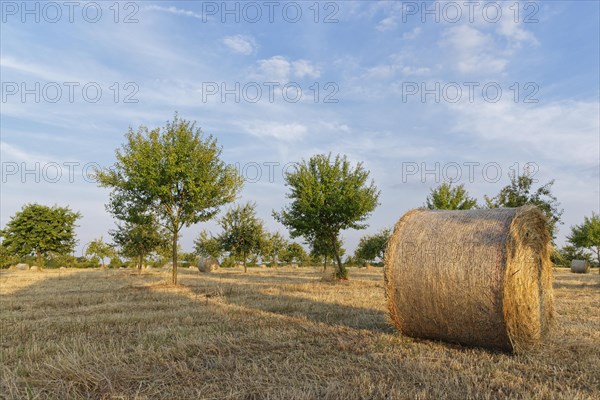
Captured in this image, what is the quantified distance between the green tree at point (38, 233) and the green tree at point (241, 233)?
67.9 feet

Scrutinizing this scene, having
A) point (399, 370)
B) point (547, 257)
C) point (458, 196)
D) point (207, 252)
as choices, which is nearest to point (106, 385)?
point (399, 370)

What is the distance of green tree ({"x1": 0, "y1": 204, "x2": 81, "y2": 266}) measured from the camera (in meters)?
46.6

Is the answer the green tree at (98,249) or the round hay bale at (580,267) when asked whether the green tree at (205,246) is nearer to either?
the green tree at (98,249)

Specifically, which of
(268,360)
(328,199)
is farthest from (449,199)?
(268,360)

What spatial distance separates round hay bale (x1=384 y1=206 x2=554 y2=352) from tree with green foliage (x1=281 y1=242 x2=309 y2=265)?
49988mm

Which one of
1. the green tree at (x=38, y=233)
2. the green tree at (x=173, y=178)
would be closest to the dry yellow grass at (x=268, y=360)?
the green tree at (x=173, y=178)

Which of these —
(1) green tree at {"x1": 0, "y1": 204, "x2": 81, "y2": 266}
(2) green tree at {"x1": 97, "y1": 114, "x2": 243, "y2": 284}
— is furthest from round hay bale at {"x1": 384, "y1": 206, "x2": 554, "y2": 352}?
(1) green tree at {"x1": 0, "y1": 204, "x2": 81, "y2": 266}

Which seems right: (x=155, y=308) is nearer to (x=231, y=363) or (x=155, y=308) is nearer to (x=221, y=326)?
(x=221, y=326)

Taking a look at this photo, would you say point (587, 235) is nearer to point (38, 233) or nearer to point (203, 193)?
point (203, 193)

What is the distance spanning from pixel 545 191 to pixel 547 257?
16916 mm

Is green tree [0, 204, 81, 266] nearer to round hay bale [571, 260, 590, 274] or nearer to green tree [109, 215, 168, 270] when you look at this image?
green tree [109, 215, 168, 270]

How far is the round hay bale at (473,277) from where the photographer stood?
20.6 ft

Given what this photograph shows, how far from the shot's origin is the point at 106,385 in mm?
4395

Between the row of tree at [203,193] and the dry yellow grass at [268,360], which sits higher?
the row of tree at [203,193]
